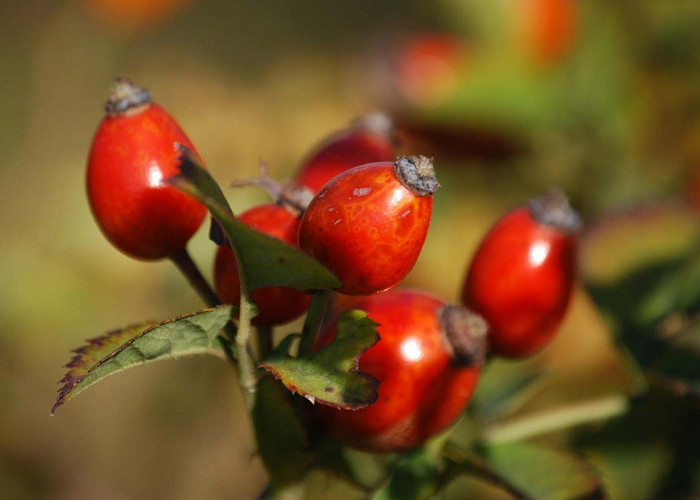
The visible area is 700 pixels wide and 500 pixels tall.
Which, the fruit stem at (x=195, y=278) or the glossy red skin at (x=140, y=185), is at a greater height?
the glossy red skin at (x=140, y=185)

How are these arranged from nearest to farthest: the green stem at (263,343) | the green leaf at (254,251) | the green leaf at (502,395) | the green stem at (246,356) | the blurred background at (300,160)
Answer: the green leaf at (254,251)
the green stem at (246,356)
the green stem at (263,343)
the green leaf at (502,395)
the blurred background at (300,160)

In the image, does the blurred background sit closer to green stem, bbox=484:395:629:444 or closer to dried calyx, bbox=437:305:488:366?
green stem, bbox=484:395:629:444

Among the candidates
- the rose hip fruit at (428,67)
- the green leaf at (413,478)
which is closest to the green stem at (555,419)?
the green leaf at (413,478)

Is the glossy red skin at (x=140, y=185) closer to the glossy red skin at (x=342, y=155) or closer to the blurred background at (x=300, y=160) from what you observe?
the glossy red skin at (x=342, y=155)

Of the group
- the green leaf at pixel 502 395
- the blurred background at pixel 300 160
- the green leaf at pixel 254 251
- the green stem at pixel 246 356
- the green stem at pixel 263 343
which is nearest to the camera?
the green leaf at pixel 254 251

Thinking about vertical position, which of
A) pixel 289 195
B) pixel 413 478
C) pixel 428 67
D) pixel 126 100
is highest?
pixel 126 100

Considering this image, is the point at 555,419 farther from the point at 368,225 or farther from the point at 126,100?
the point at 126,100

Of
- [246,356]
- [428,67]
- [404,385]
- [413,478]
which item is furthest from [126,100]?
[428,67]
